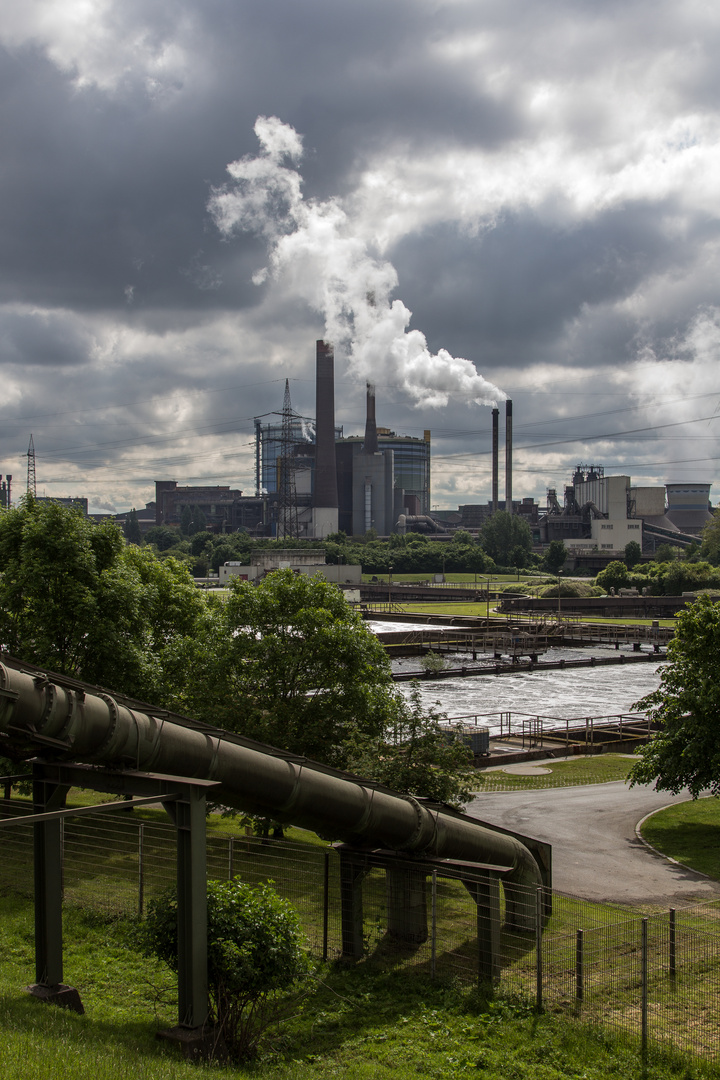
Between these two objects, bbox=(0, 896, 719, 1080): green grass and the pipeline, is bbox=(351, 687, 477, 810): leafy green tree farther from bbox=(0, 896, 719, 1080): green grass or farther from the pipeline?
bbox=(0, 896, 719, 1080): green grass

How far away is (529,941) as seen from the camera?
41.4 ft

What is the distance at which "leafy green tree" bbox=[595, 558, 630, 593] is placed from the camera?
133500mm

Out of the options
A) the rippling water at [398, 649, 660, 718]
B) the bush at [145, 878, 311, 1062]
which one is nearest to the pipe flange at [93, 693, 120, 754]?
the bush at [145, 878, 311, 1062]

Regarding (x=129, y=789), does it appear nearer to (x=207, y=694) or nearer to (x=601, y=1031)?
(x=601, y=1031)

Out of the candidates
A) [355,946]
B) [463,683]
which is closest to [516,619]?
[463,683]

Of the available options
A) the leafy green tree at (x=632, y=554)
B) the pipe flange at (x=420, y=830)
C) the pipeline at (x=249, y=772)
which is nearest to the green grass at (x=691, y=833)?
the pipeline at (x=249, y=772)

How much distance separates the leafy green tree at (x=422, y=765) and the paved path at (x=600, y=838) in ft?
10.6

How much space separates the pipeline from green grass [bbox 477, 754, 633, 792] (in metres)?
13.8

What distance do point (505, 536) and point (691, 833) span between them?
166703mm

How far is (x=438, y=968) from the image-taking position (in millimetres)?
11898

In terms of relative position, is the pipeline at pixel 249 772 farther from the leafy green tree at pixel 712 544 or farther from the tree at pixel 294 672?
the leafy green tree at pixel 712 544

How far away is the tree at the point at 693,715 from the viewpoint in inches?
829

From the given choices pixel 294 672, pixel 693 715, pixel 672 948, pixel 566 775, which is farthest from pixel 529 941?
pixel 566 775

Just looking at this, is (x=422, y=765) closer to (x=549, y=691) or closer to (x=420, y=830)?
(x=420, y=830)
